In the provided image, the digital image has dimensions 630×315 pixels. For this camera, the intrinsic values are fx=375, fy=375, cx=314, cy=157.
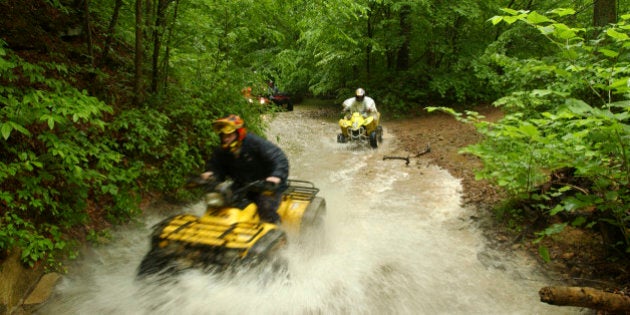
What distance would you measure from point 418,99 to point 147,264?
16.5 m

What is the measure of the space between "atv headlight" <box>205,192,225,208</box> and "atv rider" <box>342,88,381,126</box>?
8288 millimetres

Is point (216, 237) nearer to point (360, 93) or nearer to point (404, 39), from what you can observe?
point (360, 93)

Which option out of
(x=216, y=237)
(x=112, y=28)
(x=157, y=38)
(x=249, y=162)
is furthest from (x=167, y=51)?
(x=216, y=237)

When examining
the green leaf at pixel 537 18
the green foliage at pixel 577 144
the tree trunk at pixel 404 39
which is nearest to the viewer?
the green leaf at pixel 537 18

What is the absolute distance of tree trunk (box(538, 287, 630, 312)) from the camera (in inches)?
109

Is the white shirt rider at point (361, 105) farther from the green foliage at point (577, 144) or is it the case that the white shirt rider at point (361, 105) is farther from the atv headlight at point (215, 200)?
the atv headlight at point (215, 200)

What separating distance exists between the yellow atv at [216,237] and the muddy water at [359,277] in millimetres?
154

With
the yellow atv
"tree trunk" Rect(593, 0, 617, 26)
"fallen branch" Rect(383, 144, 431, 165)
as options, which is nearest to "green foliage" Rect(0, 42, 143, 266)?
the yellow atv

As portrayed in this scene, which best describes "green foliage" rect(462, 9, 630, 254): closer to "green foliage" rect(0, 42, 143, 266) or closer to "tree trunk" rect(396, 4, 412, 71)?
"green foliage" rect(0, 42, 143, 266)

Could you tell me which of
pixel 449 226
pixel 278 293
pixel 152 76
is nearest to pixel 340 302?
pixel 278 293

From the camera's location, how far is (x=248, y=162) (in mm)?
4824

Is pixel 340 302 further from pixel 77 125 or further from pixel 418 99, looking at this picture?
pixel 418 99

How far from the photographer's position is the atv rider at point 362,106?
39.4 feet

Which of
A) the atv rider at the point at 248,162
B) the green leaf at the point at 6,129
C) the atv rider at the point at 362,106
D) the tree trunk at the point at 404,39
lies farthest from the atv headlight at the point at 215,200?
the tree trunk at the point at 404,39
